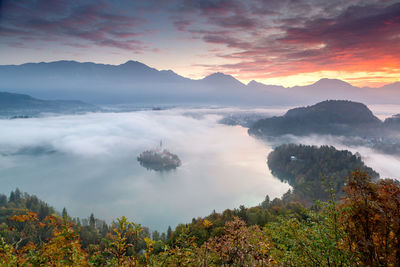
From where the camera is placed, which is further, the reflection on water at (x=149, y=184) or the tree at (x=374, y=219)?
the reflection on water at (x=149, y=184)

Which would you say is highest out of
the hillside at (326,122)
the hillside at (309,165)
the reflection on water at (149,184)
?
the hillside at (326,122)

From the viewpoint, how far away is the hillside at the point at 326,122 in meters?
175

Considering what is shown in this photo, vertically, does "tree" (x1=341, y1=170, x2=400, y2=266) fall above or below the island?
above

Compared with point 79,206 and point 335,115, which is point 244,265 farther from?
point 335,115

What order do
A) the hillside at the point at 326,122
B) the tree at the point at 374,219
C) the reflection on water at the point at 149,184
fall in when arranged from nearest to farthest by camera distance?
the tree at the point at 374,219 < the reflection on water at the point at 149,184 < the hillside at the point at 326,122

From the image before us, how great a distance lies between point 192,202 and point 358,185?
6323 centimetres

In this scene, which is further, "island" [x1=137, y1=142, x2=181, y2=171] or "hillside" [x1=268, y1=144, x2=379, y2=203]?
"island" [x1=137, y1=142, x2=181, y2=171]

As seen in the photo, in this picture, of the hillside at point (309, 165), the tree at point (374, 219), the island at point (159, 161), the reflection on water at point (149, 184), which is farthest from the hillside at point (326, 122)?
the tree at point (374, 219)

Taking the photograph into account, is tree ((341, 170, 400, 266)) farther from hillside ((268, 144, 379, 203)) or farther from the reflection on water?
hillside ((268, 144, 379, 203))

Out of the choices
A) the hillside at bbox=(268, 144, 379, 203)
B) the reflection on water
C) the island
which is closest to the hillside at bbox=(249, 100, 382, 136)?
the reflection on water

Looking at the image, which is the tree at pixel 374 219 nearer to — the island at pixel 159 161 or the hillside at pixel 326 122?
the island at pixel 159 161

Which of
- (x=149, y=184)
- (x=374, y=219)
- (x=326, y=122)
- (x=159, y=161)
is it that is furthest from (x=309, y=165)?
(x=326, y=122)

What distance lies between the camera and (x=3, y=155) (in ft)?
500

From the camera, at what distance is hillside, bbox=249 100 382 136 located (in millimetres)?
174625
